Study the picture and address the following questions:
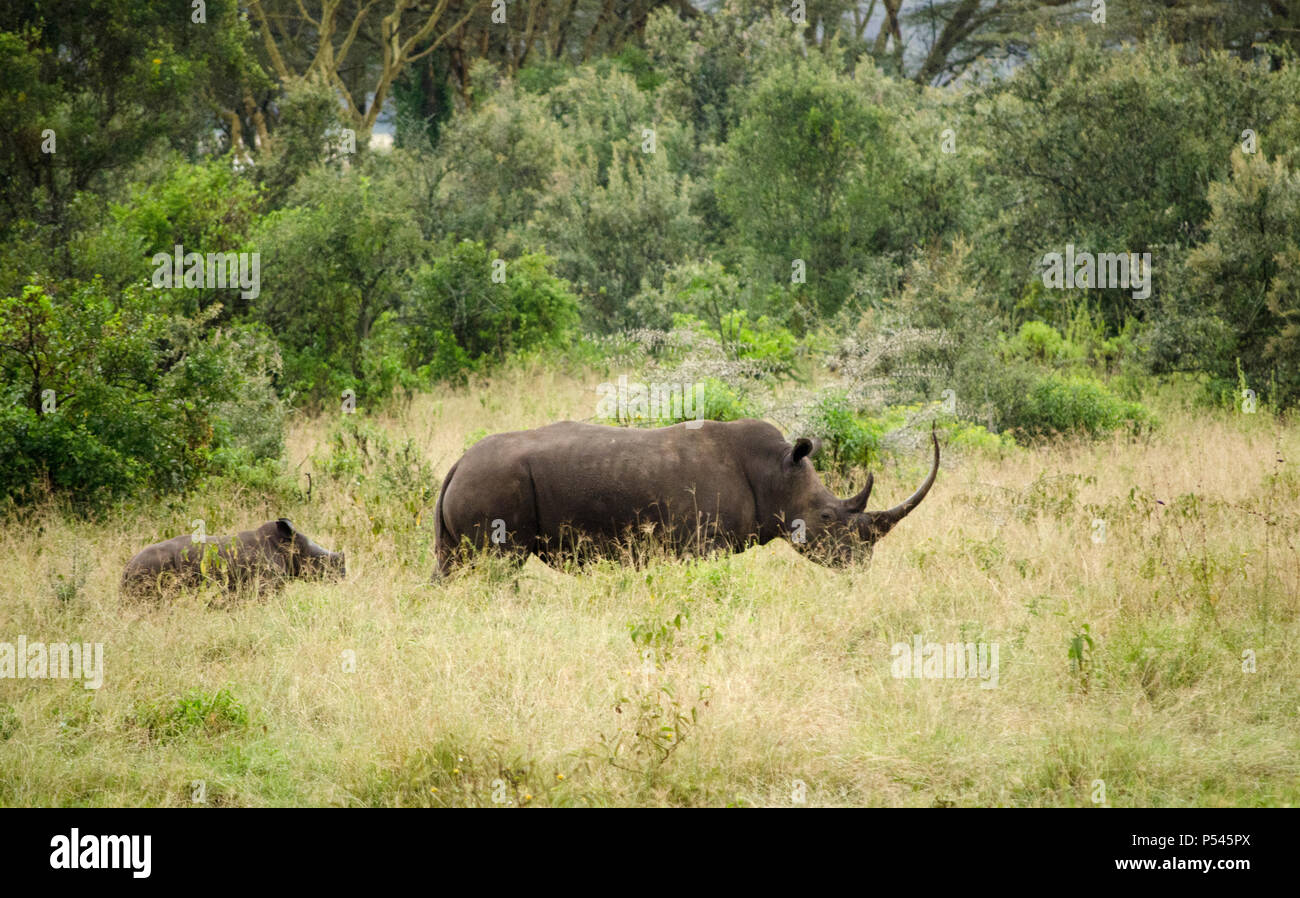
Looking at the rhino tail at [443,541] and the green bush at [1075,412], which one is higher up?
the green bush at [1075,412]

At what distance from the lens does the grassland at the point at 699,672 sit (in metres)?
5.60

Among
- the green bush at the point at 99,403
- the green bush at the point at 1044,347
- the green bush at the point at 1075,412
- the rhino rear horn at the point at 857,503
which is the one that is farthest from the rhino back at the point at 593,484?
the green bush at the point at 1044,347

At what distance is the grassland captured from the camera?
5602 mm

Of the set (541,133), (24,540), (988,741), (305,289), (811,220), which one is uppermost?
(541,133)

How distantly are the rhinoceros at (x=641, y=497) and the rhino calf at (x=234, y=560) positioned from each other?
3.82 feet

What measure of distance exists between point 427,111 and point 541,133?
12.4m

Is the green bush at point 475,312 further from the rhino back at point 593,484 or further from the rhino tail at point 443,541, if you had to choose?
the rhino back at point 593,484

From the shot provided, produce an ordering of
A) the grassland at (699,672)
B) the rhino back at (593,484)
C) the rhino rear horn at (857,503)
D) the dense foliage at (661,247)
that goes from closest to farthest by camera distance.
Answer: the grassland at (699,672) < the rhino back at (593,484) < the rhino rear horn at (857,503) < the dense foliage at (661,247)

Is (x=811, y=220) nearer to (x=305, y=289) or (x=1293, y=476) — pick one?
(x=305, y=289)

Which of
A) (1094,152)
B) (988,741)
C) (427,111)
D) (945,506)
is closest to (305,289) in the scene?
(945,506)

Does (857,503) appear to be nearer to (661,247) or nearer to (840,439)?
(840,439)

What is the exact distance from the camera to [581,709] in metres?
6.14

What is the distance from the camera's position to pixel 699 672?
6527 millimetres

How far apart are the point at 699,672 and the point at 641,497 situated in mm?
1999
